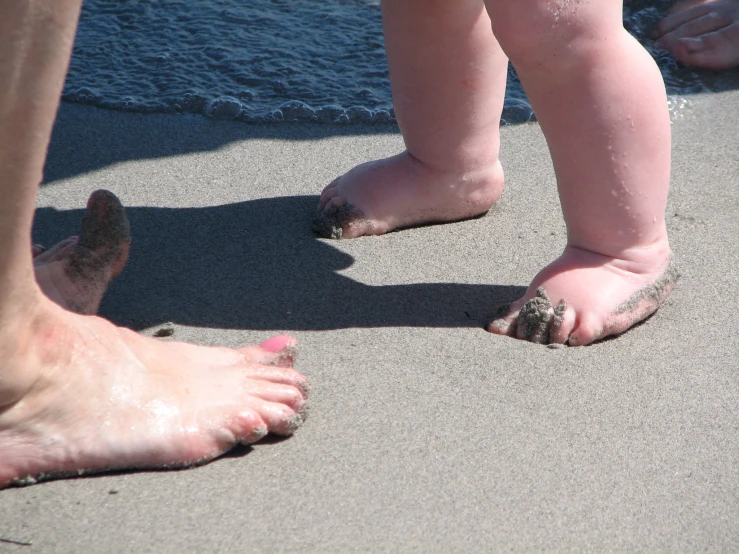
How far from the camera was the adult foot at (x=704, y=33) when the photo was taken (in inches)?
108

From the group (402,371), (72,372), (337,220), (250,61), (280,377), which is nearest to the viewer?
(72,372)

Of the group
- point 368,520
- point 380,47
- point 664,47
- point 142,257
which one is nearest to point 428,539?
point 368,520

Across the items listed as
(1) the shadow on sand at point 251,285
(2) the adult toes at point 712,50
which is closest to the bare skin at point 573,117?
(1) the shadow on sand at point 251,285

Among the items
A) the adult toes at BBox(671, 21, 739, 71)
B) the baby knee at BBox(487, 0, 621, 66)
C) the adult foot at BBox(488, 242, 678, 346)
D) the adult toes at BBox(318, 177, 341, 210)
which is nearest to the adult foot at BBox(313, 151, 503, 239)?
the adult toes at BBox(318, 177, 341, 210)

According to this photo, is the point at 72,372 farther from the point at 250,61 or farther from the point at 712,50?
the point at 712,50

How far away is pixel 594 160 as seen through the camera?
1434mm

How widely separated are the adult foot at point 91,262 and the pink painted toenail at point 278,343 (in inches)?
12.2

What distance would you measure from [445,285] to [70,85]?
147 cm

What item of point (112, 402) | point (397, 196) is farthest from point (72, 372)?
point (397, 196)

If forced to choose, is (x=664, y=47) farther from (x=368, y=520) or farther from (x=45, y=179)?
(x=368, y=520)

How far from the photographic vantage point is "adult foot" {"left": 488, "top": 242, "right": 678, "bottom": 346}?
4.79 feet

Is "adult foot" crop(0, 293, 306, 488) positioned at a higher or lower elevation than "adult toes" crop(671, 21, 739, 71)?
lower

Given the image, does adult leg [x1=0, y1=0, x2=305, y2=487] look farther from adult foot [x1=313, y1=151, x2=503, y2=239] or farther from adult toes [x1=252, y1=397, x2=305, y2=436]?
adult foot [x1=313, y1=151, x2=503, y2=239]

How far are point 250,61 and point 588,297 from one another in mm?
1625
